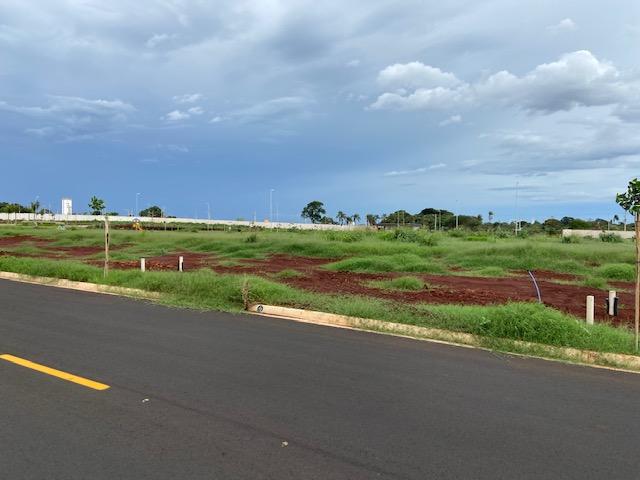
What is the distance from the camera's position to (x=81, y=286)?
15.8 m

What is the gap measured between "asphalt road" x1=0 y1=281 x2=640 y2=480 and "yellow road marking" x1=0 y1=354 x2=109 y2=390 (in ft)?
0.34

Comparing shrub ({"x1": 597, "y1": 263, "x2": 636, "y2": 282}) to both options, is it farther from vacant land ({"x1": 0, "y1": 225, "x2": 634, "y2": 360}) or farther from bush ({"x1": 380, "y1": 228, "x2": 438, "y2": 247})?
bush ({"x1": 380, "y1": 228, "x2": 438, "y2": 247})

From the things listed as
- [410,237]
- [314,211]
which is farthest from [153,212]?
[410,237]

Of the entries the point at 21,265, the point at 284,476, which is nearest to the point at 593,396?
the point at 284,476

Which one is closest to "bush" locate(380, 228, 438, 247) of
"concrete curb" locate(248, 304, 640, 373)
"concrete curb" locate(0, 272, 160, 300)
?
"concrete curb" locate(0, 272, 160, 300)

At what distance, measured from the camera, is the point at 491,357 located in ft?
25.1

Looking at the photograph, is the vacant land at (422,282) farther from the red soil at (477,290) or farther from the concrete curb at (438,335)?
the concrete curb at (438,335)

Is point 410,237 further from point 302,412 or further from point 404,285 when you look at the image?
point 302,412

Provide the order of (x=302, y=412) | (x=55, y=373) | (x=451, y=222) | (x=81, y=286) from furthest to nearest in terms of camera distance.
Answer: (x=451, y=222)
(x=81, y=286)
(x=55, y=373)
(x=302, y=412)

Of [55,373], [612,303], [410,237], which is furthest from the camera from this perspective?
[410,237]

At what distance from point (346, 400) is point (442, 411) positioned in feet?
3.19

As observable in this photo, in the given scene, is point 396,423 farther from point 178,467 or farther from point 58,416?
point 58,416

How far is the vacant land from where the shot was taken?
8.75 m

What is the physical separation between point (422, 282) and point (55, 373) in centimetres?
1335
